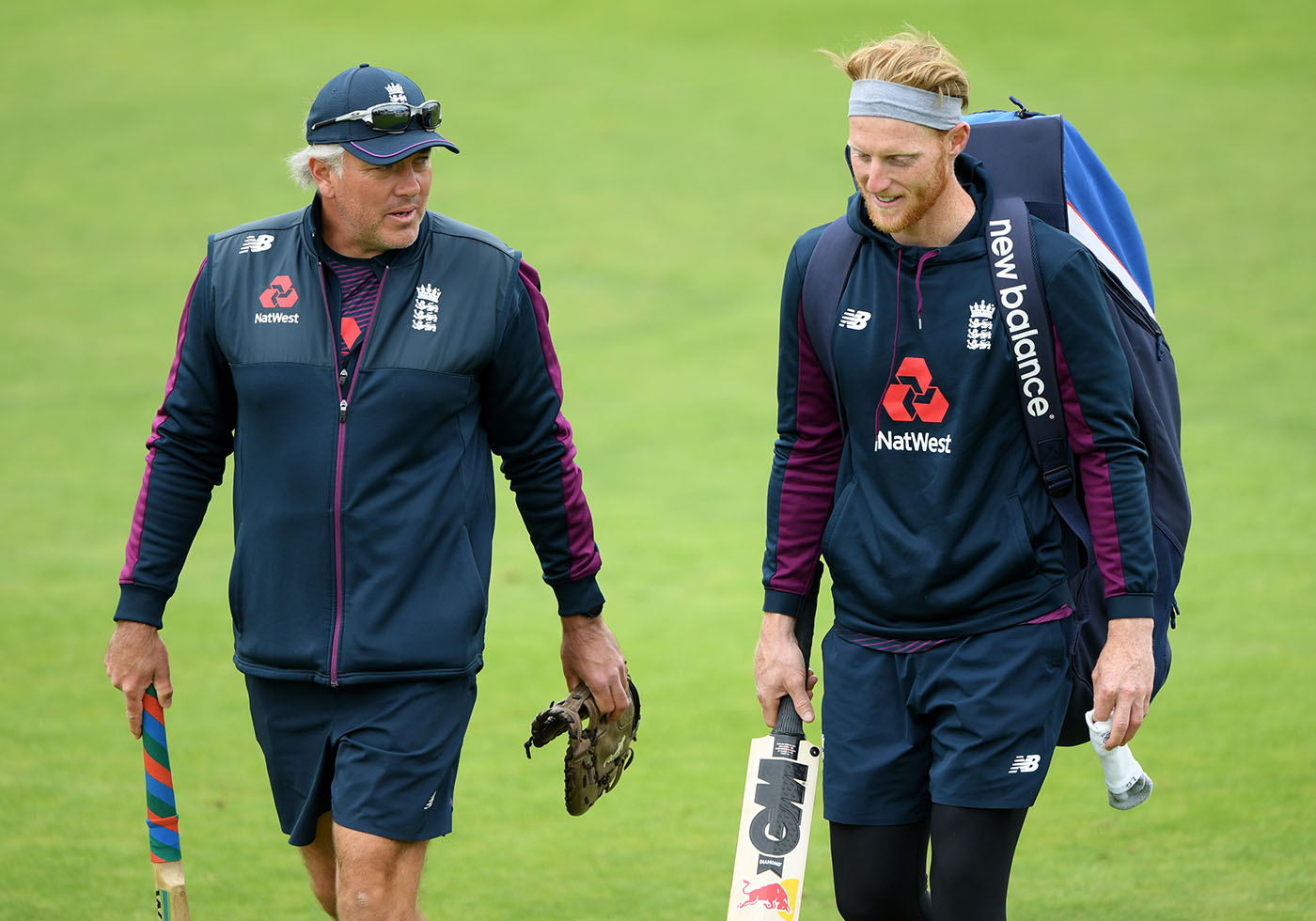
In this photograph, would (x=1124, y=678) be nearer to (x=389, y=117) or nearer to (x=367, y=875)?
(x=367, y=875)

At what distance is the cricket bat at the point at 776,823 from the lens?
160 inches

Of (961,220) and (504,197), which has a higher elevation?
(504,197)

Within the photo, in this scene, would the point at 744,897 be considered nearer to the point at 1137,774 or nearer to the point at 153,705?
the point at 1137,774

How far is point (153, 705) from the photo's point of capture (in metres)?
4.26

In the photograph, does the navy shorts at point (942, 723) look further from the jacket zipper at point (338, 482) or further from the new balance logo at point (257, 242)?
the new balance logo at point (257, 242)

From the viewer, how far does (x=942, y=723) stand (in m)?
3.91

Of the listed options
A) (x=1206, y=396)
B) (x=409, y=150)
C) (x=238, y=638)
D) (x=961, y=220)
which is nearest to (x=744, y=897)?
(x=238, y=638)

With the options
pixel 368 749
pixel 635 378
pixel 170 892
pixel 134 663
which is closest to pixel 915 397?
pixel 368 749

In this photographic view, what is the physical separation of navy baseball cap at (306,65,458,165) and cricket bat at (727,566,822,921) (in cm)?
154

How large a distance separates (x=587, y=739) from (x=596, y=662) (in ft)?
0.67

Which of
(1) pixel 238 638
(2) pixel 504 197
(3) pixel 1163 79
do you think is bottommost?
(1) pixel 238 638

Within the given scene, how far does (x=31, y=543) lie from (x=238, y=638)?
20.2ft

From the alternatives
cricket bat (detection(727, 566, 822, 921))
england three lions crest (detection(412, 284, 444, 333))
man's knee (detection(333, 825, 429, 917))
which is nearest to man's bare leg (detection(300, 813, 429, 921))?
man's knee (detection(333, 825, 429, 917))

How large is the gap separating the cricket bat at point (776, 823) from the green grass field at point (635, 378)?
161cm
